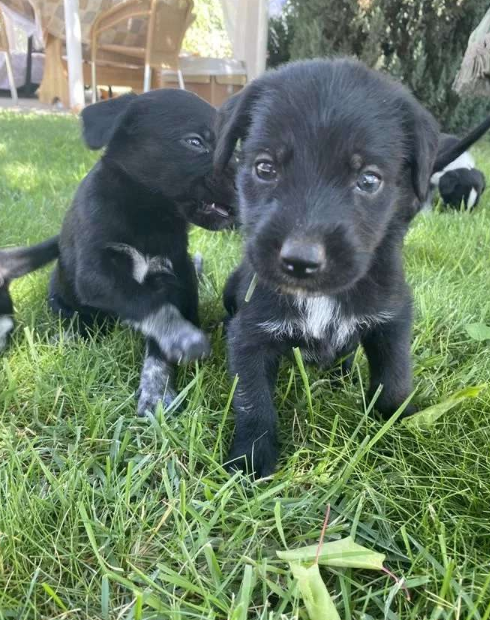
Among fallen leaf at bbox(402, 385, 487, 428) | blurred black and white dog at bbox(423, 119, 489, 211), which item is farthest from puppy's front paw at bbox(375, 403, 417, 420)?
blurred black and white dog at bbox(423, 119, 489, 211)

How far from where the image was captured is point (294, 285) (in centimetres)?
154

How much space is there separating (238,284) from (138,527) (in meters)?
1.03

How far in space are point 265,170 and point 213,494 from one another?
88 cm

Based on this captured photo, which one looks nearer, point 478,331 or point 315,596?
point 315,596

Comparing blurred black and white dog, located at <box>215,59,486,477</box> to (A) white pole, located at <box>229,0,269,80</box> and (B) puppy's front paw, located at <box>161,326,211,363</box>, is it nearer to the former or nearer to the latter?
(B) puppy's front paw, located at <box>161,326,211,363</box>

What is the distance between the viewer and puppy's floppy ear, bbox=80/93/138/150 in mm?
2295

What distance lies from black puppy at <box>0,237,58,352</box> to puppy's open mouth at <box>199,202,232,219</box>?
772mm

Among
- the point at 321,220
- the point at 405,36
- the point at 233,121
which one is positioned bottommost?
the point at 405,36

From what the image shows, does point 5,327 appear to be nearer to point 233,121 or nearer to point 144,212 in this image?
point 144,212

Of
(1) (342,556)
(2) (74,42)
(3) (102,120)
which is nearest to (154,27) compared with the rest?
(2) (74,42)

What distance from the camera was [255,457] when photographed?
1.66 meters

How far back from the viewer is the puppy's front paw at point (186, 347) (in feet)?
7.02

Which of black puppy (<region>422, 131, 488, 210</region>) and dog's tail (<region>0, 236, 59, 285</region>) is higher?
dog's tail (<region>0, 236, 59, 285</region>)

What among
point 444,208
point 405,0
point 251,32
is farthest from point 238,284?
point 251,32
